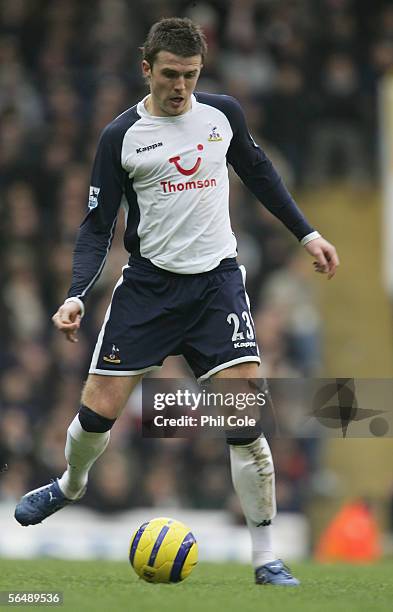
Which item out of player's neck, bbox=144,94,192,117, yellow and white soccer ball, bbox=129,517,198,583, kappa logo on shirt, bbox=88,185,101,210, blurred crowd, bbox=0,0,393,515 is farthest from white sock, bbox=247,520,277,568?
blurred crowd, bbox=0,0,393,515

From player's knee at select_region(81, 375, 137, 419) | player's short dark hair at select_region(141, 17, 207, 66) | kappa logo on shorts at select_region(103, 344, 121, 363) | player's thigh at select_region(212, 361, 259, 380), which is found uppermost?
player's short dark hair at select_region(141, 17, 207, 66)

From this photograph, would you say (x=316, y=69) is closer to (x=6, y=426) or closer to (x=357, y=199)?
(x=357, y=199)

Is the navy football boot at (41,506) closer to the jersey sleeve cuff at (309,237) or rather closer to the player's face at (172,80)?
the jersey sleeve cuff at (309,237)

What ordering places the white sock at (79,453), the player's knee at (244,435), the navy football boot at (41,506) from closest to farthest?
the player's knee at (244,435)
the white sock at (79,453)
the navy football boot at (41,506)

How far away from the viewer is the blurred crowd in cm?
1170

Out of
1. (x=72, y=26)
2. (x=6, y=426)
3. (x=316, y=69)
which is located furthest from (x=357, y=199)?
(x=6, y=426)

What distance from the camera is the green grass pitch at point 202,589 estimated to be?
5.69 metres

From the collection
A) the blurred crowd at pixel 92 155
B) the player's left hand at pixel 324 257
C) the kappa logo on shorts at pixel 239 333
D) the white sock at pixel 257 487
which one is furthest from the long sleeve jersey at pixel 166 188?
the blurred crowd at pixel 92 155

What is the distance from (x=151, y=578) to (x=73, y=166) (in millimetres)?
7321

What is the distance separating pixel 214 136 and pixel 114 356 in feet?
3.70

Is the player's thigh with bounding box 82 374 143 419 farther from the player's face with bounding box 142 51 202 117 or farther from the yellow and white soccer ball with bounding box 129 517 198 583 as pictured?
the player's face with bounding box 142 51 202 117

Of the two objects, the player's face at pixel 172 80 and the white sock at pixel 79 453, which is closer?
the player's face at pixel 172 80

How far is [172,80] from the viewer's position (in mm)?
6305

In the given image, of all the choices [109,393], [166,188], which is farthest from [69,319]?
[166,188]
